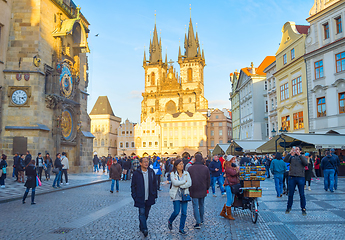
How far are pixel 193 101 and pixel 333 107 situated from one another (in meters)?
73.4

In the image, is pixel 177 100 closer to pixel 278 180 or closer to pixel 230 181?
pixel 278 180

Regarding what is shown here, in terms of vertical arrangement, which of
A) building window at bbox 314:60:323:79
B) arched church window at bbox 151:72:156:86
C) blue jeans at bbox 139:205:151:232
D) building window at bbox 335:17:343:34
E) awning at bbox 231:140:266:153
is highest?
arched church window at bbox 151:72:156:86

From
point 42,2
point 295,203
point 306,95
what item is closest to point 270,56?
point 306,95

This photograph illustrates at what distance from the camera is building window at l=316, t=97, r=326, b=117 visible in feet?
85.0

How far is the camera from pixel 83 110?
28562 mm

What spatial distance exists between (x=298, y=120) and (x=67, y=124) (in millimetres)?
20148

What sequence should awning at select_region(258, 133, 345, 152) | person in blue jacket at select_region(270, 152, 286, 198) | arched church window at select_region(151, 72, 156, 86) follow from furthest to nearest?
arched church window at select_region(151, 72, 156, 86) < awning at select_region(258, 133, 345, 152) < person in blue jacket at select_region(270, 152, 286, 198)

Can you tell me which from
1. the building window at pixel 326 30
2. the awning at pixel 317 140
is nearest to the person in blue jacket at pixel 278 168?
the awning at pixel 317 140

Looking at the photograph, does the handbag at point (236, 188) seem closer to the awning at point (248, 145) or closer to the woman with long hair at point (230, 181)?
the woman with long hair at point (230, 181)

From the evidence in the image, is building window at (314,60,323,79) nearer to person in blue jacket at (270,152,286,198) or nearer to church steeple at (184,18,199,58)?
person in blue jacket at (270,152,286,198)

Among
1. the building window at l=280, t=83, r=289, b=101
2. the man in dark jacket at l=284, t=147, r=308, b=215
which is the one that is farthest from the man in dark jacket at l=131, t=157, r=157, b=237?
the building window at l=280, t=83, r=289, b=101

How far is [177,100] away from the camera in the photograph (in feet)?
324

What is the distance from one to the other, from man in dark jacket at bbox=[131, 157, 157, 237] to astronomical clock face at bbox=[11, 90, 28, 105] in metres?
16.4

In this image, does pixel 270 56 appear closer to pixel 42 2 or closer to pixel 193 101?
pixel 42 2
